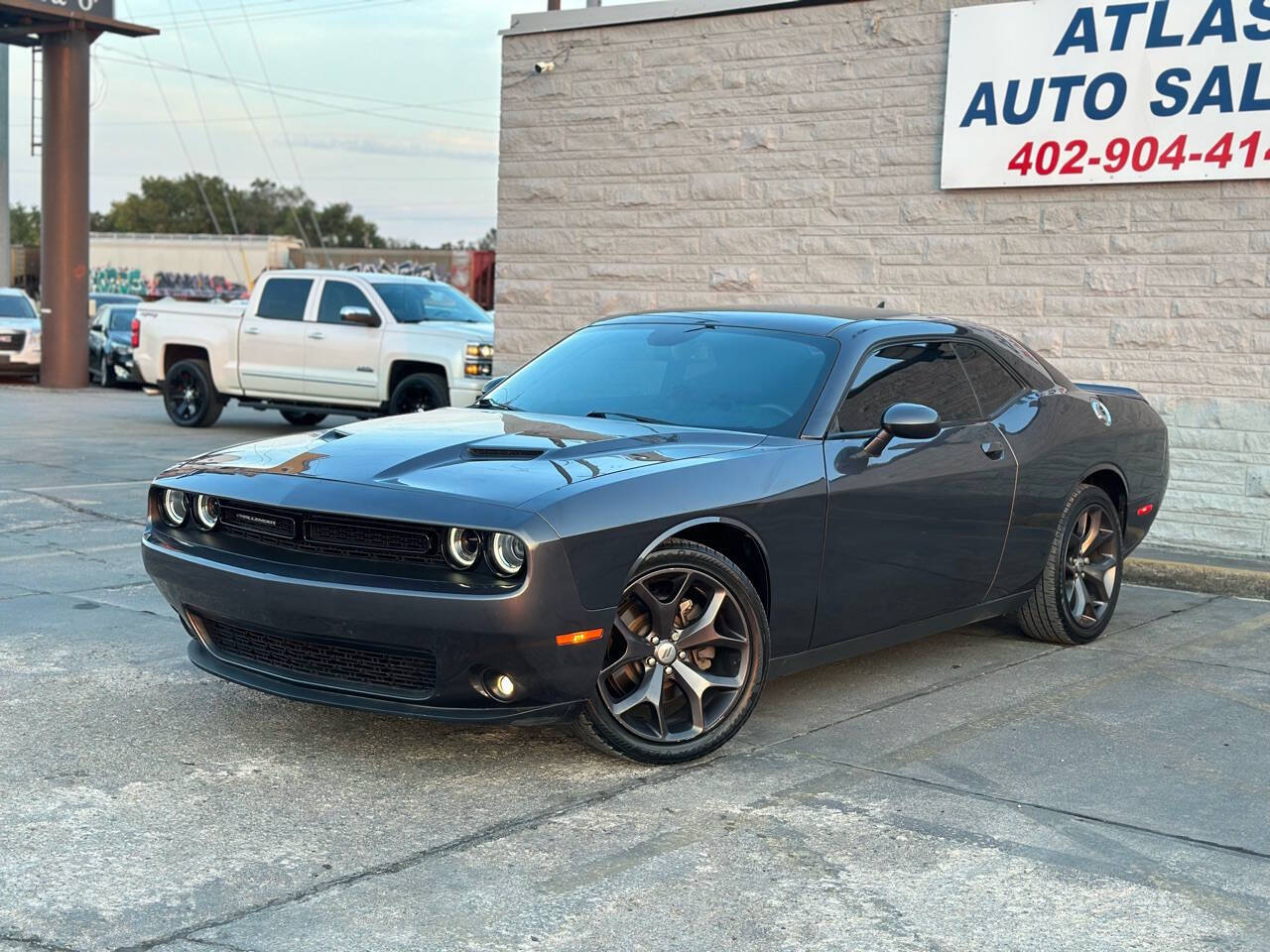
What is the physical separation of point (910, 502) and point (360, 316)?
11551 millimetres

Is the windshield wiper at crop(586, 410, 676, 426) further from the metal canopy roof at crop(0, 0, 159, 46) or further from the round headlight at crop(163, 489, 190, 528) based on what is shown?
the metal canopy roof at crop(0, 0, 159, 46)

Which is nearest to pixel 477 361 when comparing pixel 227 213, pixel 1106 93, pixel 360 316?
pixel 360 316

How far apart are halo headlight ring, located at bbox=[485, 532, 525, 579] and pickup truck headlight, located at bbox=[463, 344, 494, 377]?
454 inches

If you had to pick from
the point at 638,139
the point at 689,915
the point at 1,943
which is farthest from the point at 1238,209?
the point at 1,943

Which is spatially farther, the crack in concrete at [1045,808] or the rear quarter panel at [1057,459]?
the rear quarter panel at [1057,459]

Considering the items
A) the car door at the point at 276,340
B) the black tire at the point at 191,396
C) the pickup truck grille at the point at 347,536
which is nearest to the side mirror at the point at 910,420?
the pickup truck grille at the point at 347,536

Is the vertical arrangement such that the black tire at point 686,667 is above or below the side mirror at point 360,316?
below

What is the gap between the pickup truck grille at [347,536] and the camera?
4605 millimetres

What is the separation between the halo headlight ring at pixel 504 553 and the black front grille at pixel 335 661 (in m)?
0.34

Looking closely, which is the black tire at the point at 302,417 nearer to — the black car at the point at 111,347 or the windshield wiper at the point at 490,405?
the black car at the point at 111,347

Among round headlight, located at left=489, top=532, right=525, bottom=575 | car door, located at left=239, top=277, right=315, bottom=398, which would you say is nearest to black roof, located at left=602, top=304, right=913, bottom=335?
round headlight, located at left=489, top=532, right=525, bottom=575

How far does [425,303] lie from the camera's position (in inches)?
680

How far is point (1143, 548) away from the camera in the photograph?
9.84m

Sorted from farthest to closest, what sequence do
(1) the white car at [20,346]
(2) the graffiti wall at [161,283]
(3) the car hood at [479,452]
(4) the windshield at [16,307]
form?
(2) the graffiti wall at [161,283], (4) the windshield at [16,307], (1) the white car at [20,346], (3) the car hood at [479,452]
